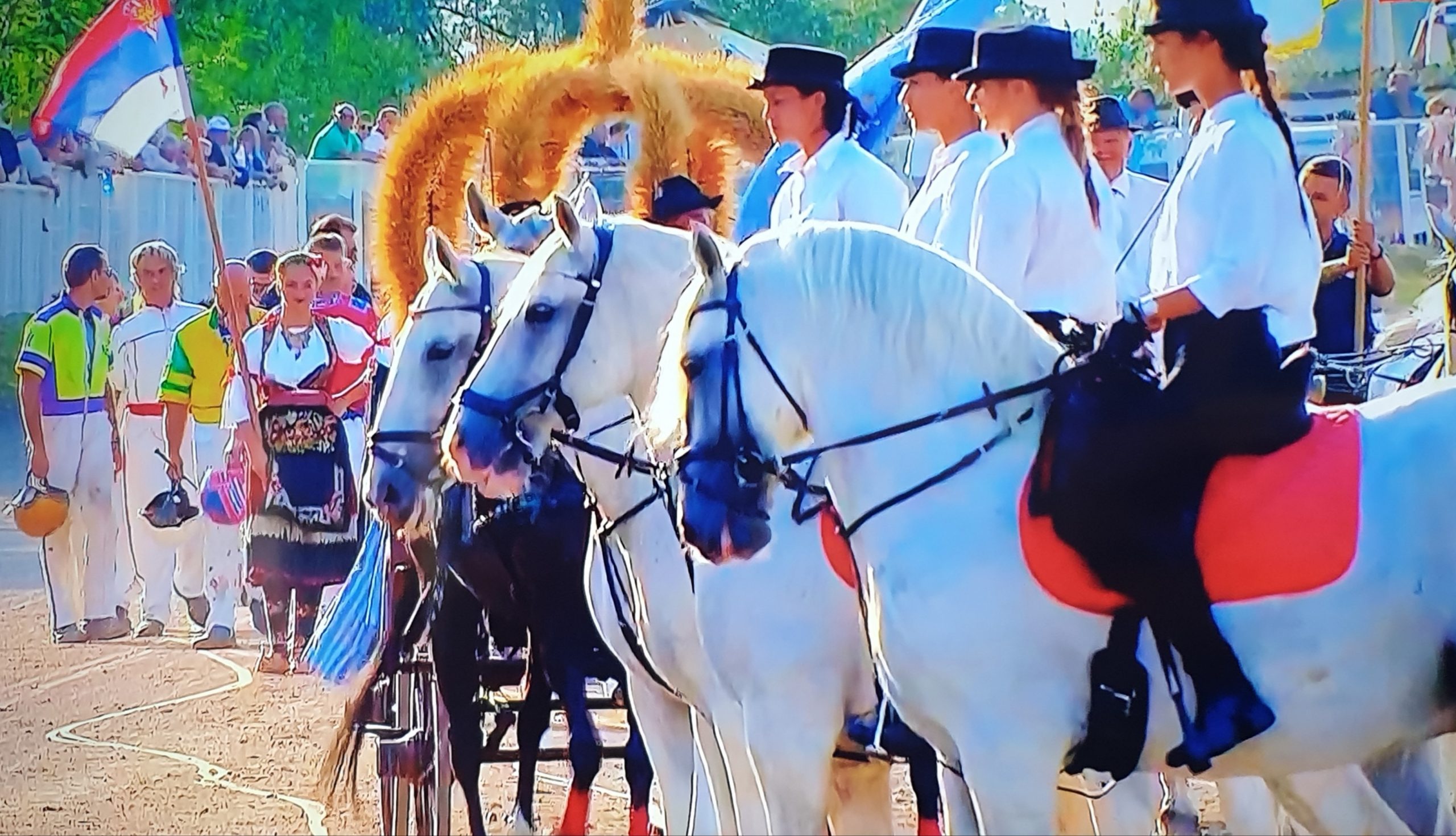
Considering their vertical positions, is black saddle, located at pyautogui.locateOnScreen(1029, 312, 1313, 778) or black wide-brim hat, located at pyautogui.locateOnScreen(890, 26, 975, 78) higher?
black wide-brim hat, located at pyautogui.locateOnScreen(890, 26, 975, 78)

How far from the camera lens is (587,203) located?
4797 mm

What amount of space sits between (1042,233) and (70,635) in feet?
19.5

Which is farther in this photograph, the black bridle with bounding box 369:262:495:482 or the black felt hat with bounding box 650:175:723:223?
the black felt hat with bounding box 650:175:723:223

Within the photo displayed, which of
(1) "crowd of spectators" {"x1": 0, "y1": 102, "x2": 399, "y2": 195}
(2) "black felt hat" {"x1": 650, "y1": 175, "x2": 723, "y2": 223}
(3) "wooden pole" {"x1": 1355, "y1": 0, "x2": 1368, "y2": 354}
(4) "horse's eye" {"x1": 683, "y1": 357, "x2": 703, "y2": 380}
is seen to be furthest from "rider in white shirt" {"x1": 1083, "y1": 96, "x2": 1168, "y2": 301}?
(1) "crowd of spectators" {"x1": 0, "y1": 102, "x2": 399, "y2": 195}

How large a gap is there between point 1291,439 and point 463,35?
3.64 meters

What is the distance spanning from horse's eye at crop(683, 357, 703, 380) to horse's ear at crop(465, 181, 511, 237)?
1.58 meters

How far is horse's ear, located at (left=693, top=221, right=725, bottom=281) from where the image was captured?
11.9 feet

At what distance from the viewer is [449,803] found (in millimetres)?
5930

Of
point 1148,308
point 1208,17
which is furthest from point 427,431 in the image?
point 1208,17

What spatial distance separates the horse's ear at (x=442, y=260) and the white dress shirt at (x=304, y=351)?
2.46 m

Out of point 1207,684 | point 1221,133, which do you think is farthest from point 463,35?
point 1207,684

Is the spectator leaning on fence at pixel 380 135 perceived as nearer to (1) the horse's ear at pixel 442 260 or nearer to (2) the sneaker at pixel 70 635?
(1) the horse's ear at pixel 442 260

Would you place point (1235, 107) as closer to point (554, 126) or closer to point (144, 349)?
point (554, 126)

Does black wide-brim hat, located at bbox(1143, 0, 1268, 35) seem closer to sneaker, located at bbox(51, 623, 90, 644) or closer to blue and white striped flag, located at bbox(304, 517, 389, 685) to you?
blue and white striped flag, located at bbox(304, 517, 389, 685)
